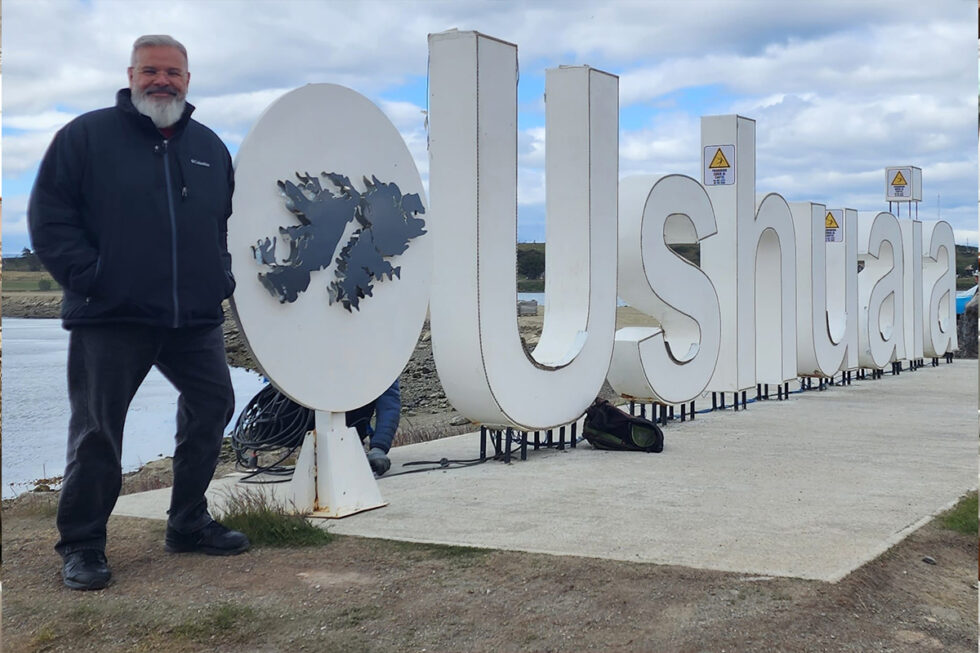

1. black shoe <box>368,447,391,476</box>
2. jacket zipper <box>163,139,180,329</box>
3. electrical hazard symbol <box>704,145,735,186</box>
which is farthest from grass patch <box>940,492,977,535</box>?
electrical hazard symbol <box>704,145,735,186</box>

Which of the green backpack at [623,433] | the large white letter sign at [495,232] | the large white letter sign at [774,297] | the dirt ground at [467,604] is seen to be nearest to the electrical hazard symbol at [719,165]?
the large white letter sign at [774,297]

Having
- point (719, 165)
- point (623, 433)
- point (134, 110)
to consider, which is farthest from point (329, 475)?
point (719, 165)

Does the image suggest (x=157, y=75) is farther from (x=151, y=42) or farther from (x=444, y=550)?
(x=444, y=550)

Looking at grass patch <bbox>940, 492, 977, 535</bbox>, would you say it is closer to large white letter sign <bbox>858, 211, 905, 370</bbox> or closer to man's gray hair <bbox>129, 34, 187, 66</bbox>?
man's gray hair <bbox>129, 34, 187, 66</bbox>

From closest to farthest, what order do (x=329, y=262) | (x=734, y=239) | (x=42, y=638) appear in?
(x=42, y=638) < (x=329, y=262) < (x=734, y=239)

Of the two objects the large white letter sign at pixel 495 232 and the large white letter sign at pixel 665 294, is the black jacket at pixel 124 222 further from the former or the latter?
the large white letter sign at pixel 665 294

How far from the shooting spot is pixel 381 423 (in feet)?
25.9

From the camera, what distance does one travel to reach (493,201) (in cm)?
789

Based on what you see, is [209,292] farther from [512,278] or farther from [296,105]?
[512,278]

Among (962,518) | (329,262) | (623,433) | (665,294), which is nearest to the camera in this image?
(962,518)

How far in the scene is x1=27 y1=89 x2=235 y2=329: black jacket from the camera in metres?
4.59

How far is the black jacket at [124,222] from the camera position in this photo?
459 centimetres

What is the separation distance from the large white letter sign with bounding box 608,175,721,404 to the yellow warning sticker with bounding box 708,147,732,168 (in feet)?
3.54

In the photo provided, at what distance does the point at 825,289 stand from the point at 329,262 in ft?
33.4
